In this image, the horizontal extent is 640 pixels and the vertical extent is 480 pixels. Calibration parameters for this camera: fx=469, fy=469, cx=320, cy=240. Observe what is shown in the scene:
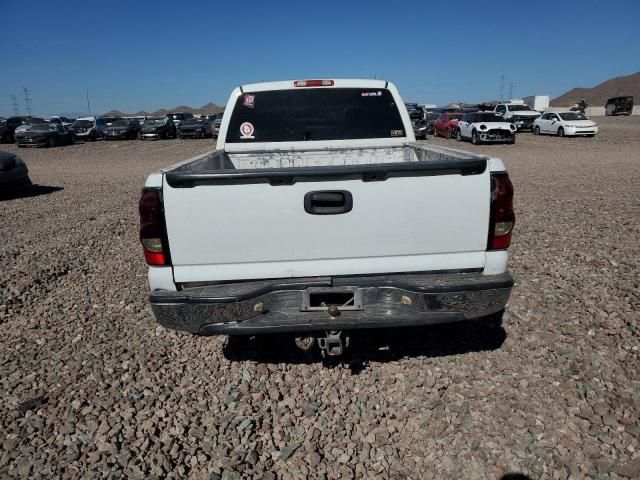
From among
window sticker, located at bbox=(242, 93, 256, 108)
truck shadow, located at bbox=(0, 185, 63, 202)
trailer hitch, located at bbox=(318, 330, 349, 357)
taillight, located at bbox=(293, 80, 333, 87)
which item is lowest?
truck shadow, located at bbox=(0, 185, 63, 202)

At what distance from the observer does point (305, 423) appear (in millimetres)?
2938

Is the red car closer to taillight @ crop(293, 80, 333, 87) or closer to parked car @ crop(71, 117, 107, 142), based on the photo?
parked car @ crop(71, 117, 107, 142)

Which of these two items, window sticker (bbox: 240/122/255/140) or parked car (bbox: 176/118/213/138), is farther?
parked car (bbox: 176/118/213/138)

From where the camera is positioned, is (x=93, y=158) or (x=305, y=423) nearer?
(x=305, y=423)

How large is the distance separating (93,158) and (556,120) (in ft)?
81.9

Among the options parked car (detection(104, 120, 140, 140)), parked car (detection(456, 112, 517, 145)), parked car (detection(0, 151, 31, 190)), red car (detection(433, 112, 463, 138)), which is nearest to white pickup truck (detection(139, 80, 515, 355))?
parked car (detection(0, 151, 31, 190))

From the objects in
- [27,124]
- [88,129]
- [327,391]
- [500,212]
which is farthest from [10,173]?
[88,129]

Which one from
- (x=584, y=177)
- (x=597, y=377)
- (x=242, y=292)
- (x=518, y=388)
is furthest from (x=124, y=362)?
(x=584, y=177)

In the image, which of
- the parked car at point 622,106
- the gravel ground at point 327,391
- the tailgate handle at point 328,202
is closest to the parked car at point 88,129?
the gravel ground at point 327,391

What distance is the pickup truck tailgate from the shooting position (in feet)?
9.07

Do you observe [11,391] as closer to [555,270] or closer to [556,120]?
[555,270]

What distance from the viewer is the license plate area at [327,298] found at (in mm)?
2832

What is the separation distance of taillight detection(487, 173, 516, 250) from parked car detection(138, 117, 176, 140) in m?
33.0

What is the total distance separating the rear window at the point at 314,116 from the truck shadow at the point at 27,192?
358 inches
